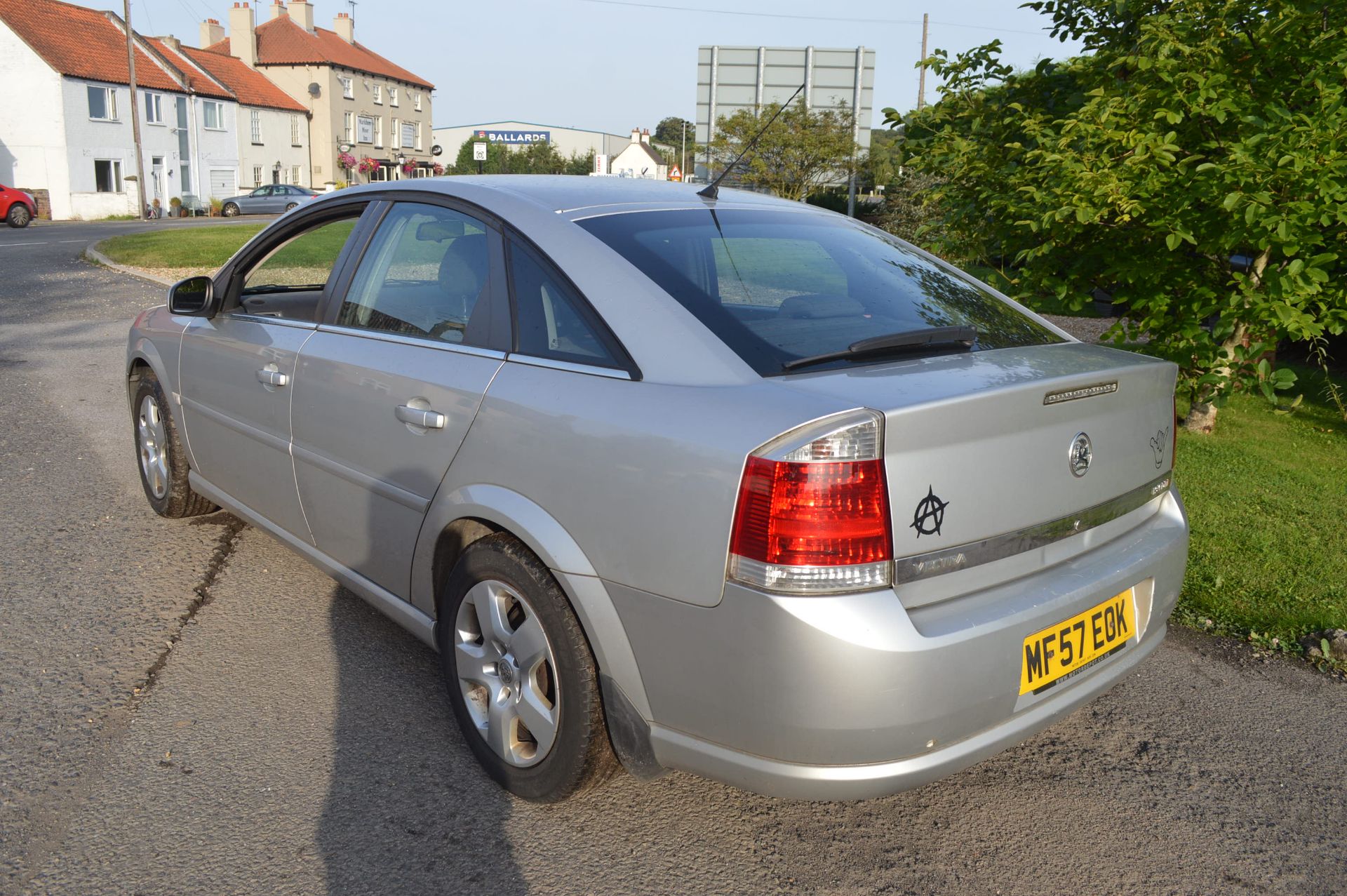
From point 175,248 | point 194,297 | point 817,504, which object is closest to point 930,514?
point 817,504

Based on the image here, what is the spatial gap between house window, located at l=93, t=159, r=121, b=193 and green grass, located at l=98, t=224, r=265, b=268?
21.1 metres

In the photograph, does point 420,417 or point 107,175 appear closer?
point 420,417

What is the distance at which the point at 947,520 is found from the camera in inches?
91.8

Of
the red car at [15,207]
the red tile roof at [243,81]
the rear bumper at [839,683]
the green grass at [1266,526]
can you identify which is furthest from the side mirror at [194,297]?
the red tile roof at [243,81]

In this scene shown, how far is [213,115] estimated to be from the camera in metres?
53.9

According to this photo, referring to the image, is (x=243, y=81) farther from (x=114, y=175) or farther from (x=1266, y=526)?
(x=1266, y=526)

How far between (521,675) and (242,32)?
70695 mm

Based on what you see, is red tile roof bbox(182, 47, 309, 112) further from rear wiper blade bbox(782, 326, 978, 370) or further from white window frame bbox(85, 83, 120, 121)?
rear wiper blade bbox(782, 326, 978, 370)

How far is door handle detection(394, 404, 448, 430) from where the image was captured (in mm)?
3004

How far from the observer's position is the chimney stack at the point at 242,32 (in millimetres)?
63750

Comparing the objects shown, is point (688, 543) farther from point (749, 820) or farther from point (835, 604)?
point (749, 820)

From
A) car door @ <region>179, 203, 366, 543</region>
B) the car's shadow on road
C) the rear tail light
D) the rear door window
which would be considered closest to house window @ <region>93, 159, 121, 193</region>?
car door @ <region>179, 203, 366, 543</region>

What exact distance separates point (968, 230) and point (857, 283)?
448cm

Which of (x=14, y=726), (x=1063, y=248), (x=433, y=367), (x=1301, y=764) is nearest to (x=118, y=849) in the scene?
(x=14, y=726)
